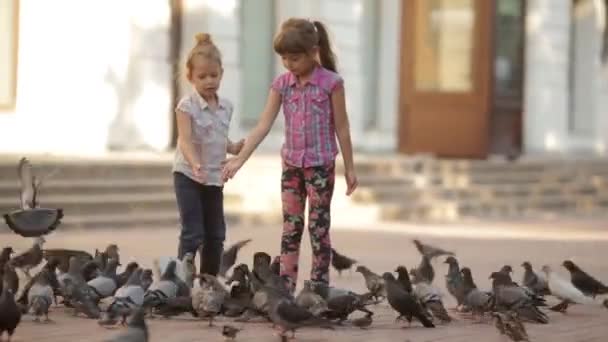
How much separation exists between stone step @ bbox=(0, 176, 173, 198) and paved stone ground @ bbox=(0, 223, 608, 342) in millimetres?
868

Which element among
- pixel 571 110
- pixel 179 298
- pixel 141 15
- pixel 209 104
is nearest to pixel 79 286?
pixel 179 298

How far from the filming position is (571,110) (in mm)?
30984

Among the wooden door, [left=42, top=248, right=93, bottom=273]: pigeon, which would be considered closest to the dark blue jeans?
[left=42, top=248, right=93, bottom=273]: pigeon

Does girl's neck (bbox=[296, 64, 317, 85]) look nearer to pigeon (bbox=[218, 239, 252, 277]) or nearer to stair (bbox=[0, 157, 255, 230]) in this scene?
pigeon (bbox=[218, 239, 252, 277])

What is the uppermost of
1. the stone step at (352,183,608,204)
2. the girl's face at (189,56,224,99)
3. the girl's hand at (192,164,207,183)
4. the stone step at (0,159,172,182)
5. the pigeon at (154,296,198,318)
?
the girl's face at (189,56,224,99)

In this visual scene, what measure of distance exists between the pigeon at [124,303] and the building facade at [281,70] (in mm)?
8532

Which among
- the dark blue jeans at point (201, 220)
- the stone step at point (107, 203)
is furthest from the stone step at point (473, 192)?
the dark blue jeans at point (201, 220)

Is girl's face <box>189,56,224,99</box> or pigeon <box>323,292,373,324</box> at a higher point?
girl's face <box>189,56,224,99</box>

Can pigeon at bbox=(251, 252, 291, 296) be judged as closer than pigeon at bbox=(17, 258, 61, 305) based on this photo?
Yes

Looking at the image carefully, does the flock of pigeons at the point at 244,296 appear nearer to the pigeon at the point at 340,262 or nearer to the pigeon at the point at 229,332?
the pigeon at the point at 229,332

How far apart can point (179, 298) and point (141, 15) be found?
1266cm

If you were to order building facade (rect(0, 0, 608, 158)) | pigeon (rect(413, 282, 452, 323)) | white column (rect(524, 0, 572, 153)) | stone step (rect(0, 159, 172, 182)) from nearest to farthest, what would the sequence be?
pigeon (rect(413, 282, 452, 323)) → stone step (rect(0, 159, 172, 182)) → building facade (rect(0, 0, 608, 158)) → white column (rect(524, 0, 572, 153))

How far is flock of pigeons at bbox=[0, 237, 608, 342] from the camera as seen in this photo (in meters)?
7.73

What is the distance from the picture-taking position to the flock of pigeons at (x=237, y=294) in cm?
774
